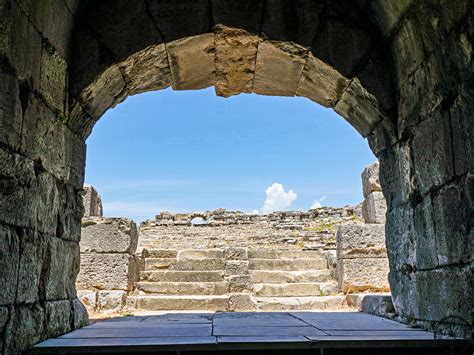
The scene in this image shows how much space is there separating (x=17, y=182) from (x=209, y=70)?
2.19 m

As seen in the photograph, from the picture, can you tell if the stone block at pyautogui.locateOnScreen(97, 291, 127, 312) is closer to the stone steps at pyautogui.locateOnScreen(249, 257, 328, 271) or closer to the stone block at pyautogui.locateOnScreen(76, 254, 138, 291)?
the stone block at pyautogui.locateOnScreen(76, 254, 138, 291)

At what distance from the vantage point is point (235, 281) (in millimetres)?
8188

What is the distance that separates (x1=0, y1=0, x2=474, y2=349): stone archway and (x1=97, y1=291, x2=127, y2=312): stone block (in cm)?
353

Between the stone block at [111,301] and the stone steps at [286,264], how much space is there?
3095 millimetres

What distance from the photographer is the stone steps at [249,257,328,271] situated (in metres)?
9.62

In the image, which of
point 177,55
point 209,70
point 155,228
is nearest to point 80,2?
point 177,55

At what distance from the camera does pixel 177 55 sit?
4035 mm

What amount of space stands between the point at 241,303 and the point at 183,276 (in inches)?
67.3

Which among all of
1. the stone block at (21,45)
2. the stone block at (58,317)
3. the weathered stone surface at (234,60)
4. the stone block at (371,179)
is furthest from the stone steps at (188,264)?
the stone block at (21,45)

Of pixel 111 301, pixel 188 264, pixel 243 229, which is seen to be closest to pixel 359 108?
pixel 111 301

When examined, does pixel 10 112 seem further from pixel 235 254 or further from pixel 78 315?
pixel 235 254

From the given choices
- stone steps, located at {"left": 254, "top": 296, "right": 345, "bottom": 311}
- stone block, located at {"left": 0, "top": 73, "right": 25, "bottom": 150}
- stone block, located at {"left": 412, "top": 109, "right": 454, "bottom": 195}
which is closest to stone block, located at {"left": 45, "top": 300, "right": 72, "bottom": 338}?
stone block, located at {"left": 0, "top": 73, "right": 25, "bottom": 150}

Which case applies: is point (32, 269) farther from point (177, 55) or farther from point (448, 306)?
point (448, 306)

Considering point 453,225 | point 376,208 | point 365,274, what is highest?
point 376,208
